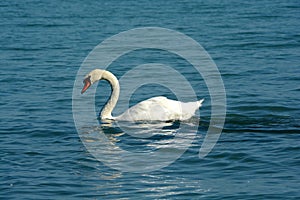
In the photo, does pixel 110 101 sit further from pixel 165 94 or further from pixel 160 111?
pixel 165 94

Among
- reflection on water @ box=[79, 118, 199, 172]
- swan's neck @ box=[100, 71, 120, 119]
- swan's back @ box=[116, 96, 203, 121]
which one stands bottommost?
reflection on water @ box=[79, 118, 199, 172]

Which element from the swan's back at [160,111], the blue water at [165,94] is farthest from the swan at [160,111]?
the blue water at [165,94]

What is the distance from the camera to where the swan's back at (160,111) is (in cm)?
1342

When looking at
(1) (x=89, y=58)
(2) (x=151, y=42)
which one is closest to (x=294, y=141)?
(1) (x=89, y=58)

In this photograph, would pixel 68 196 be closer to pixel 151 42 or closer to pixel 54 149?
pixel 54 149

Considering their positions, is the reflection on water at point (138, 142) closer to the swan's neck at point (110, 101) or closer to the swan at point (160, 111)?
the swan at point (160, 111)

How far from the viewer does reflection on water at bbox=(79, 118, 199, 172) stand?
36.5 ft

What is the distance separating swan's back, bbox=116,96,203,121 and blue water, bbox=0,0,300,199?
439 mm

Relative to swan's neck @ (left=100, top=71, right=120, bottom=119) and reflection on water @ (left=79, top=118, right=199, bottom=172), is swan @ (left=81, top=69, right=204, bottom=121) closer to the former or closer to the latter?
reflection on water @ (left=79, top=118, right=199, bottom=172)

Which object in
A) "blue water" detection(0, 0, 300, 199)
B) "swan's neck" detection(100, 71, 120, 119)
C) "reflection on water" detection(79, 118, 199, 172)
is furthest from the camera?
"swan's neck" detection(100, 71, 120, 119)

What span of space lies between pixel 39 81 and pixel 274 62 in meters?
6.03

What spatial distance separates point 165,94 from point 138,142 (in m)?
4.31

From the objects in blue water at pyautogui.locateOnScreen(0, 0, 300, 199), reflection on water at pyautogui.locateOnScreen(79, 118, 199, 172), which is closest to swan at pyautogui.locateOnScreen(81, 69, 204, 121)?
reflection on water at pyautogui.locateOnScreen(79, 118, 199, 172)

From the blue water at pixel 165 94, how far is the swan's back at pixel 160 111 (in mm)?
439
